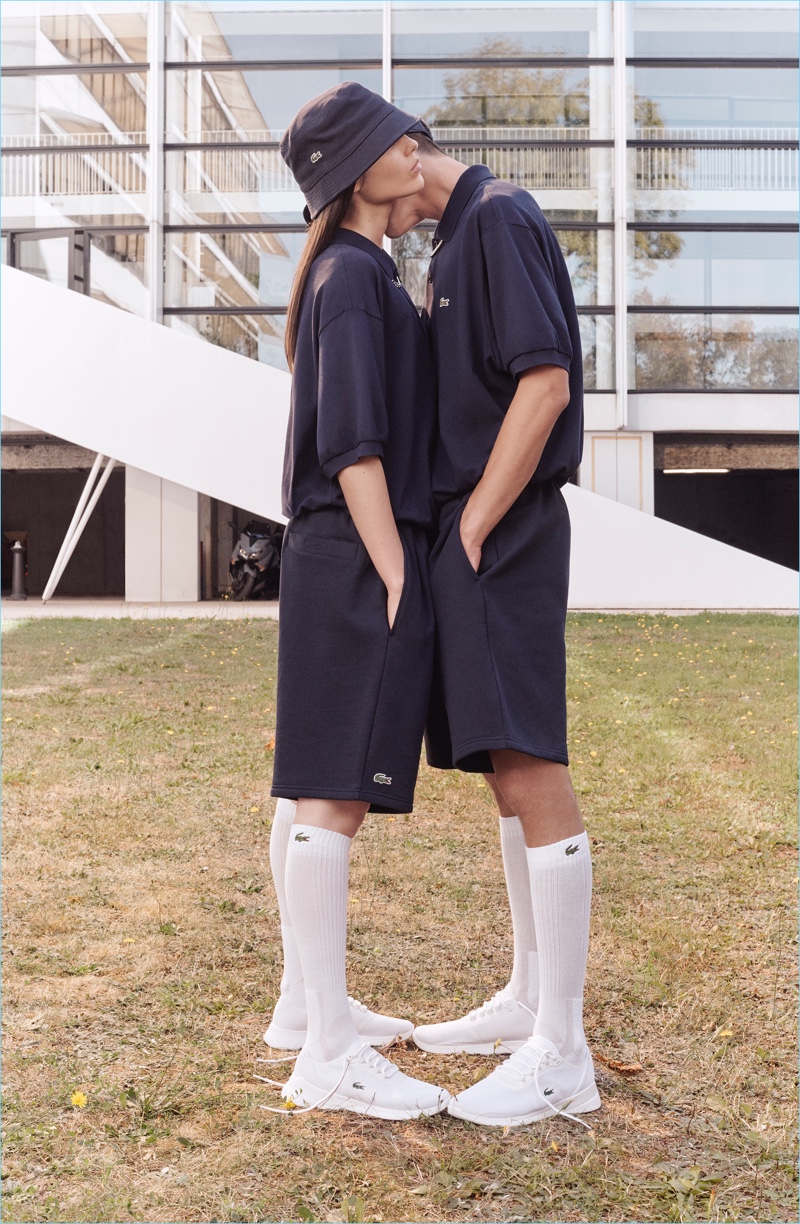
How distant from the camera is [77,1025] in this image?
2639 mm

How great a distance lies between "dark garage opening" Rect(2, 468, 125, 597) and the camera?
91.4 ft

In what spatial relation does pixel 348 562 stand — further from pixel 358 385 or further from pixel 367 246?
pixel 367 246

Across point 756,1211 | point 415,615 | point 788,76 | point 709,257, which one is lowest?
point 756,1211

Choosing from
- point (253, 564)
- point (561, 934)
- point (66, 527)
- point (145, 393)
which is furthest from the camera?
point (66, 527)

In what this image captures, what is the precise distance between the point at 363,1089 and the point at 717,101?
22.0 metres

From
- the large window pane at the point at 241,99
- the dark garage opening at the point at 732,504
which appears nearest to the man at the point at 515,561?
the large window pane at the point at 241,99

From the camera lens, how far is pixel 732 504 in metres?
30.5

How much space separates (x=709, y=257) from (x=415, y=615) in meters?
20.2

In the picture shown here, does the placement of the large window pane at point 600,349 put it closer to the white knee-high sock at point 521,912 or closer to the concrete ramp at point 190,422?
the concrete ramp at point 190,422

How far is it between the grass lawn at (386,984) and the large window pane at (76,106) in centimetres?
1747

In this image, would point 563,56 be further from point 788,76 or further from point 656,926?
point 656,926

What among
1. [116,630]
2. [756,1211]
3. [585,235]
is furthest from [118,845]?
[585,235]

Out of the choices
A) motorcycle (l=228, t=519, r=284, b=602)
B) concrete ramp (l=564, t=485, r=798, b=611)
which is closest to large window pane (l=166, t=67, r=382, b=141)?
motorcycle (l=228, t=519, r=284, b=602)

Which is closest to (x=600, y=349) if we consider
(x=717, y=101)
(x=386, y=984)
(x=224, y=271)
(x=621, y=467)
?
(x=621, y=467)
